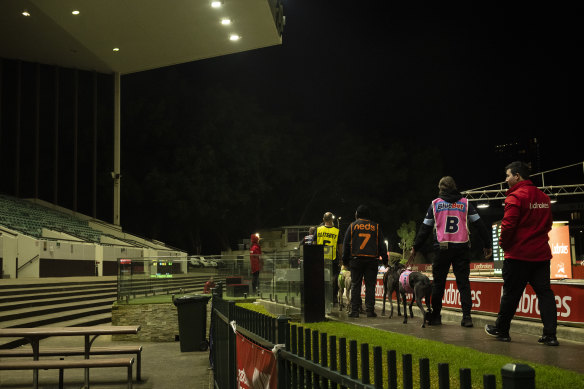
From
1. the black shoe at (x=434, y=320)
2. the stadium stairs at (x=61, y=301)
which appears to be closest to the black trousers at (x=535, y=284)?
the black shoe at (x=434, y=320)

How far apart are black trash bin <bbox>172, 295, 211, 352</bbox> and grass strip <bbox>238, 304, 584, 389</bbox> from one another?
6.03 meters

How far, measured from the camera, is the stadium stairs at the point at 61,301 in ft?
48.4

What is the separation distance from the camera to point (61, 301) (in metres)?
17.9

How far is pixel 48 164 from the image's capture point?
41562 mm

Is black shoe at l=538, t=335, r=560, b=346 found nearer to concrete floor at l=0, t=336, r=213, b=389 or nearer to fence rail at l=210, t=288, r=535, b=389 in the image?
fence rail at l=210, t=288, r=535, b=389

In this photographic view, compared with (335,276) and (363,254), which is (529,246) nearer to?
(363,254)

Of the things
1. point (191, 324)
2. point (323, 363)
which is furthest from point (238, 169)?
point (323, 363)

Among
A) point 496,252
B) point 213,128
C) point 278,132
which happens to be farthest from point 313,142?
point 496,252

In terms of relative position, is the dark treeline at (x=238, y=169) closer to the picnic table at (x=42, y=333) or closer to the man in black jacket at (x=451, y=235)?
the picnic table at (x=42, y=333)

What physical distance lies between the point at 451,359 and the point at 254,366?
187 cm

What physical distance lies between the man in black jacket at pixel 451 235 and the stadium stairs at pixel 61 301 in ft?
29.4

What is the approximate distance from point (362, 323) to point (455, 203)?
205cm

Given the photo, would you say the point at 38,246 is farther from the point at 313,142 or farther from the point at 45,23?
the point at 313,142

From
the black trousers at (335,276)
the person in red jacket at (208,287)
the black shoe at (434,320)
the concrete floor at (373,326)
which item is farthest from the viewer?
the person in red jacket at (208,287)
